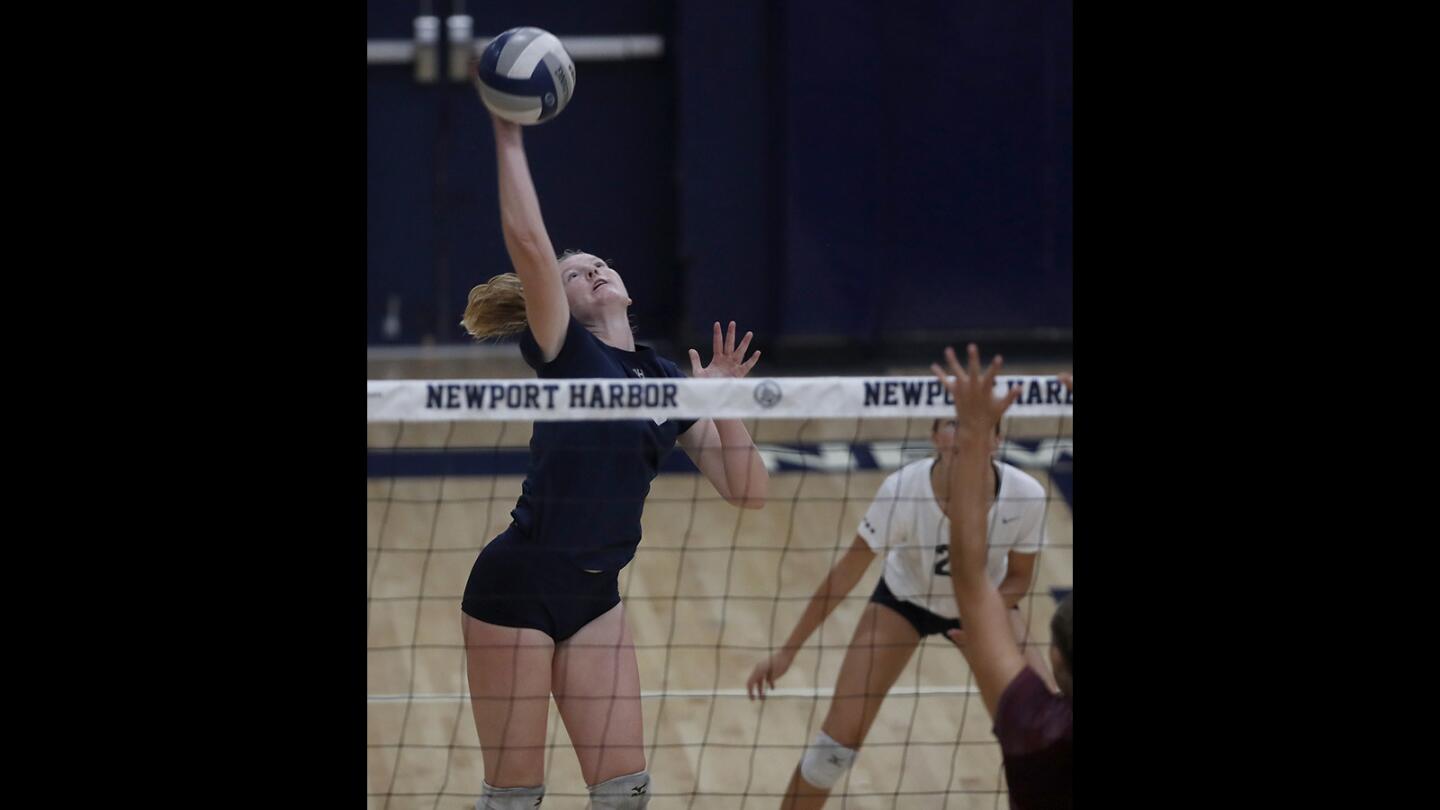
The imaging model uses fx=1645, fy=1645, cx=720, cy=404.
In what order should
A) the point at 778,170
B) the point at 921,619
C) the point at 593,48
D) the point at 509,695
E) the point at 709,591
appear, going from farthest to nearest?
1. the point at 593,48
2. the point at 778,170
3. the point at 709,591
4. the point at 921,619
5. the point at 509,695

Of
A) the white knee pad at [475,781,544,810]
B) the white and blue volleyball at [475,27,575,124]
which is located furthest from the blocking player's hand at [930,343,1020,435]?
the white knee pad at [475,781,544,810]

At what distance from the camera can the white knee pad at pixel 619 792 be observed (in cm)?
447

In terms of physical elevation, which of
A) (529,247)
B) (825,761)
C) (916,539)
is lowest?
(825,761)

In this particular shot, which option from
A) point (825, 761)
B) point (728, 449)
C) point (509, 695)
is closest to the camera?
point (509, 695)

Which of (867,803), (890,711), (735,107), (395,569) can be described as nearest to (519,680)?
(867,803)

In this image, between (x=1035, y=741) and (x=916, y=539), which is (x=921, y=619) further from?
(x=1035, y=741)

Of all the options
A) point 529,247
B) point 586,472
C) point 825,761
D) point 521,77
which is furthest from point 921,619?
point 521,77

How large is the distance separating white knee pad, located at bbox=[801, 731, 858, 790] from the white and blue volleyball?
2200 mm

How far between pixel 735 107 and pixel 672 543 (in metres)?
4.47

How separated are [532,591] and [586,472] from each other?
36 centimetres

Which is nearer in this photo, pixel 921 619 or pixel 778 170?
pixel 921 619

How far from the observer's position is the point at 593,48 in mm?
12125

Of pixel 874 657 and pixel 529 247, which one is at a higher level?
pixel 529 247

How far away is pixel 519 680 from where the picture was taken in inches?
175
